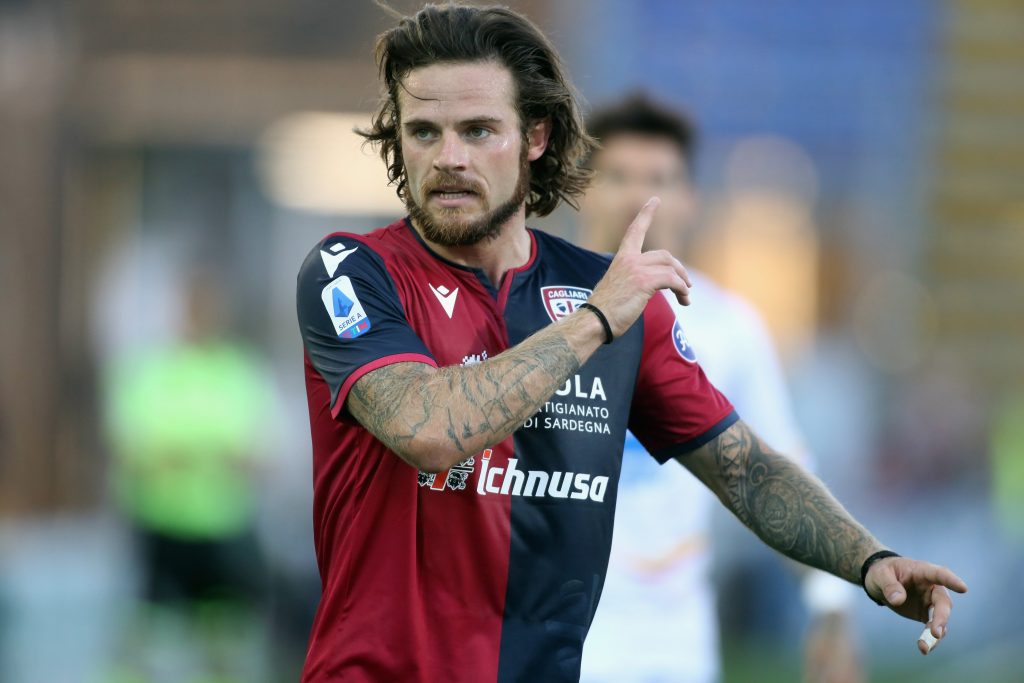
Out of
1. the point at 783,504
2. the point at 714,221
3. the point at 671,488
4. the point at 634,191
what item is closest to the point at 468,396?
the point at 783,504

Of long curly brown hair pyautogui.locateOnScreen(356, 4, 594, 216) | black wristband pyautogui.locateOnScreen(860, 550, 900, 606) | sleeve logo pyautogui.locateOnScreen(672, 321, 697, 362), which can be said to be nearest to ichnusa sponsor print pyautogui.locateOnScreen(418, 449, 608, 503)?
sleeve logo pyautogui.locateOnScreen(672, 321, 697, 362)

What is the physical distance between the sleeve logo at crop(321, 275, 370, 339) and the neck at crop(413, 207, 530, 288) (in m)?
0.32

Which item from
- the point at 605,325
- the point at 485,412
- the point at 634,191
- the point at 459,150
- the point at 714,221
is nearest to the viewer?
the point at 485,412

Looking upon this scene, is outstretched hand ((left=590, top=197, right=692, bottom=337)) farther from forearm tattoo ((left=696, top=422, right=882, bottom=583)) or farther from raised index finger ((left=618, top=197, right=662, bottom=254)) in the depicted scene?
forearm tattoo ((left=696, top=422, right=882, bottom=583))

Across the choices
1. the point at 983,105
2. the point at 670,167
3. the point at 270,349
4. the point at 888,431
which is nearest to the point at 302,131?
the point at 270,349

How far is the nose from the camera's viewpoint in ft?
13.2

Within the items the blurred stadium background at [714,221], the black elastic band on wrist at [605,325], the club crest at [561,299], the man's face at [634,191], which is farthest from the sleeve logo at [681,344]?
the blurred stadium background at [714,221]

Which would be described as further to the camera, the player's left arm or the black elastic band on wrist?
the player's left arm

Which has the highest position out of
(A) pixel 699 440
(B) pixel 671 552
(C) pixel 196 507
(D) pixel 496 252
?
(D) pixel 496 252

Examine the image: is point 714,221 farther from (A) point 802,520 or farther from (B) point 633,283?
(B) point 633,283

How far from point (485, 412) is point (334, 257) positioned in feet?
1.90

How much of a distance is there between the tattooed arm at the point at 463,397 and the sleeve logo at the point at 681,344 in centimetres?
71

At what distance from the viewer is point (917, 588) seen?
13.2 feet

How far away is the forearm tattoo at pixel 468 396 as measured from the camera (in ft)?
12.0
